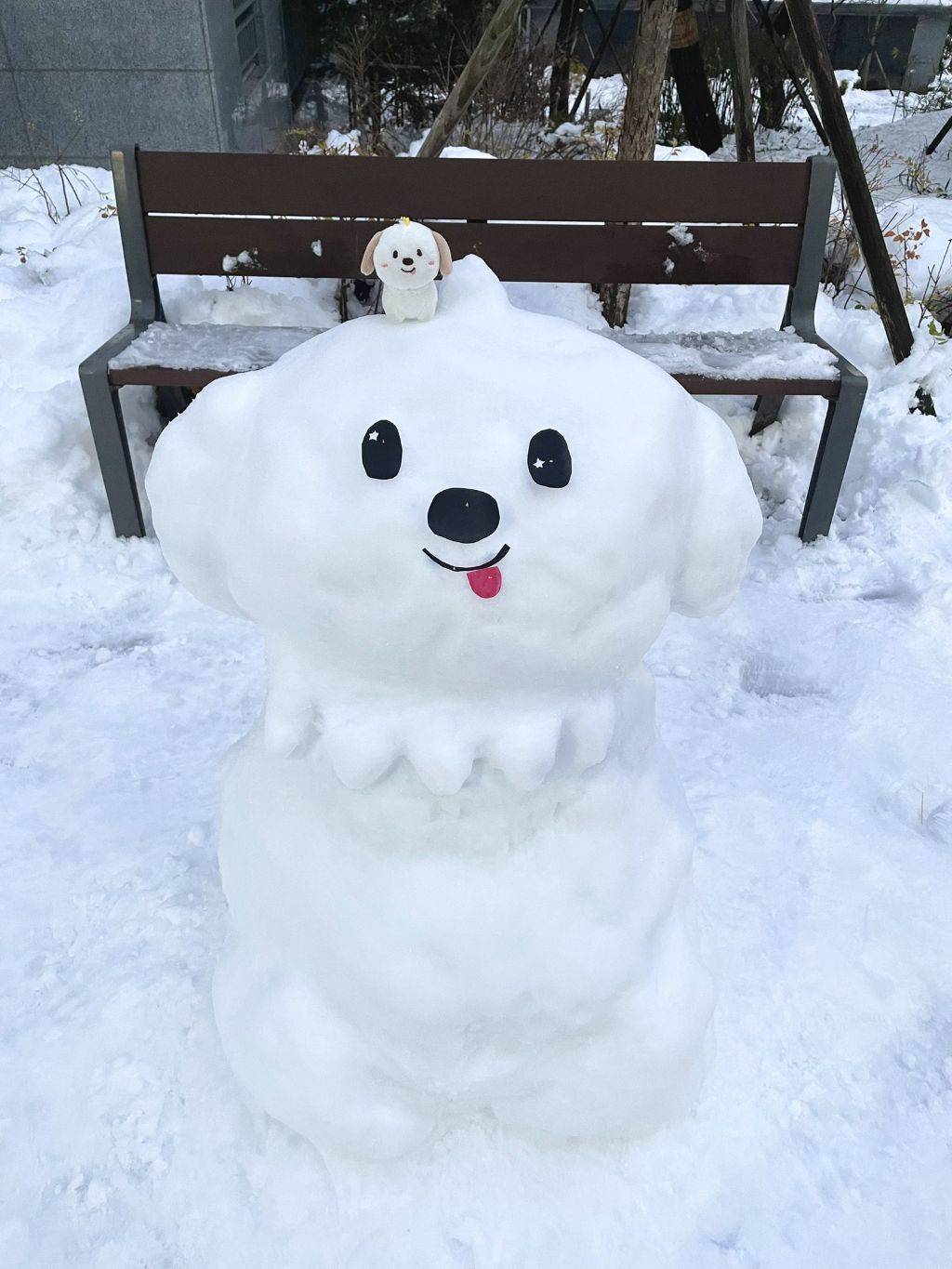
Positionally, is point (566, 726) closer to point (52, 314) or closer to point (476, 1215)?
point (476, 1215)

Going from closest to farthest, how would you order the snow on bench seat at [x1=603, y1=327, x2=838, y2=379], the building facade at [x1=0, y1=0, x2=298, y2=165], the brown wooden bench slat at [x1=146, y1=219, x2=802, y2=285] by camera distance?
1. the snow on bench seat at [x1=603, y1=327, x2=838, y2=379]
2. the brown wooden bench slat at [x1=146, y1=219, x2=802, y2=285]
3. the building facade at [x1=0, y1=0, x2=298, y2=165]

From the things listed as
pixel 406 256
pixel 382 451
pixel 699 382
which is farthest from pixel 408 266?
pixel 699 382

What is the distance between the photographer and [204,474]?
1.21 m

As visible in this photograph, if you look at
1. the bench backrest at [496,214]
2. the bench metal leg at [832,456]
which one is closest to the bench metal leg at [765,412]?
the bench backrest at [496,214]

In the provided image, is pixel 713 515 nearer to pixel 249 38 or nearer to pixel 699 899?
pixel 699 899

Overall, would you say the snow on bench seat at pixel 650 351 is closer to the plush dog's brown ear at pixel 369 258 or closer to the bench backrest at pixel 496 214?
the bench backrest at pixel 496 214

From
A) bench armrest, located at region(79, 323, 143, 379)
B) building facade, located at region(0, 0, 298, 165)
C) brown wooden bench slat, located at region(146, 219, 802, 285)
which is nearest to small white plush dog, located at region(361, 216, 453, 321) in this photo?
bench armrest, located at region(79, 323, 143, 379)

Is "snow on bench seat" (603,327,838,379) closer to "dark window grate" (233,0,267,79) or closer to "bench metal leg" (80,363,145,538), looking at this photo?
"bench metal leg" (80,363,145,538)

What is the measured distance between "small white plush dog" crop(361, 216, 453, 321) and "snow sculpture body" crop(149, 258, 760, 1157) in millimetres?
31

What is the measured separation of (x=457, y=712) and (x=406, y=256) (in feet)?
1.69

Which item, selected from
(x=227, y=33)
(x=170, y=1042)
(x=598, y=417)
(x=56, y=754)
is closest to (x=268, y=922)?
(x=170, y=1042)

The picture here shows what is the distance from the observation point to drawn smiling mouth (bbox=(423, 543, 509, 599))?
1.04 m

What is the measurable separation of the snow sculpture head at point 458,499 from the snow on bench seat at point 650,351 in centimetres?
183

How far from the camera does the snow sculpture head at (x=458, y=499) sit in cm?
106
